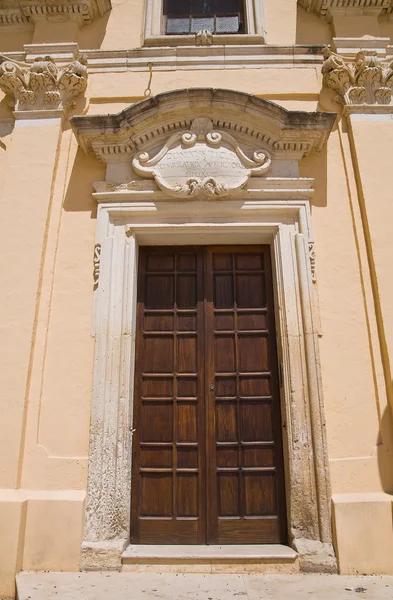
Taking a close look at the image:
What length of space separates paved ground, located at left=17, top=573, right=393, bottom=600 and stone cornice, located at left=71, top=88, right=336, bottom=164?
3898mm

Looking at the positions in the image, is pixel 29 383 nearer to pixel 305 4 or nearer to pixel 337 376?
pixel 337 376

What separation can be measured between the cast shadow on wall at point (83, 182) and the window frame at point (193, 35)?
6.08ft

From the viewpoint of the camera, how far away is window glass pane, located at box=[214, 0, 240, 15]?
596 centimetres

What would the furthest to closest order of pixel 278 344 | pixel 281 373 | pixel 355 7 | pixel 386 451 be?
pixel 355 7 < pixel 278 344 < pixel 281 373 < pixel 386 451

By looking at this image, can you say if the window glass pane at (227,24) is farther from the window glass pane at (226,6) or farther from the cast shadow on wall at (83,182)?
the cast shadow on wall at (83,182)

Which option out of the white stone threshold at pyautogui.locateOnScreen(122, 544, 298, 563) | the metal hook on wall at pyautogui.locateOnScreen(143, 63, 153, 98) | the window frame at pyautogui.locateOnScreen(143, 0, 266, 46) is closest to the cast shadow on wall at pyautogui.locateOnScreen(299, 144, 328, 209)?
the window frame at pyautogui.locateOnScreen(143, 0, 266, 46)

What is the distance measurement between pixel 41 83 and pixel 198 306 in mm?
3128

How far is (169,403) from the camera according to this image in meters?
4.28

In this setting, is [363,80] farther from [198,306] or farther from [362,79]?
[198,306]

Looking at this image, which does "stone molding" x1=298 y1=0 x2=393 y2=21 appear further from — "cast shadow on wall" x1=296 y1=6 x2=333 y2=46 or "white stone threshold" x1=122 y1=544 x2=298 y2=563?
"white stone threshold" x1=122 y1=544 x2=298 y2=563

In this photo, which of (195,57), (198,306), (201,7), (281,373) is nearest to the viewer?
(281,373)

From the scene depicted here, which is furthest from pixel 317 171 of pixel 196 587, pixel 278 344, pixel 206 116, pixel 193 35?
pixel 196 587

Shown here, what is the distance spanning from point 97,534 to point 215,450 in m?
1.22

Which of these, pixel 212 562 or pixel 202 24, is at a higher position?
pixel 202 24
